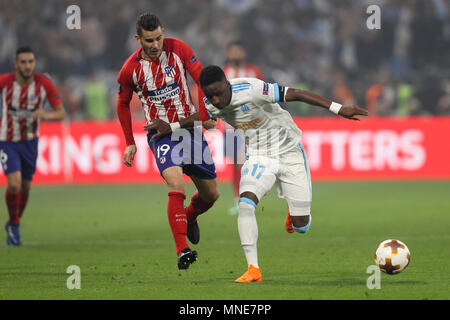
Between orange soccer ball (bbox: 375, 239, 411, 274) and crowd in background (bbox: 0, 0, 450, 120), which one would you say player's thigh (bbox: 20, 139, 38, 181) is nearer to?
orange soccer ball (bbox: 375, 239, 411, 274)

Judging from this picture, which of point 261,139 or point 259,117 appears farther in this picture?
point 261,139

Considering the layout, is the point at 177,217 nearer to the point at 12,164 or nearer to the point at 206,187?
the point at 206,187

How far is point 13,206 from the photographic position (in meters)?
10.3

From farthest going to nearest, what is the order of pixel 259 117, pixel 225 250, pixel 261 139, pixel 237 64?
pixel 237 64 < pixel 225 250 < pixel 261 139 < pixel 259 117

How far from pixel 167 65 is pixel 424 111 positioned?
1330 cm

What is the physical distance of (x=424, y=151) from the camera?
18828mm

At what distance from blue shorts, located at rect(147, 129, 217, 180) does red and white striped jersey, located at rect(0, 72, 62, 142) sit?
3.06m

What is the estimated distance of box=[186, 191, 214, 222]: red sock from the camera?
8445 millimetres

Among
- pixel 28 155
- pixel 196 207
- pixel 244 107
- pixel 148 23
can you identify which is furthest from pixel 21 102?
pixel 244 107

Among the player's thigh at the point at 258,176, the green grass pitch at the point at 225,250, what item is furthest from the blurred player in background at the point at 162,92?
the green grass pitch at the point at 225,250

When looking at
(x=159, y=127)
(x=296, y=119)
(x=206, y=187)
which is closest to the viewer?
(x=159, y=127)

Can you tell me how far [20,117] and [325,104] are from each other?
16.4 ft

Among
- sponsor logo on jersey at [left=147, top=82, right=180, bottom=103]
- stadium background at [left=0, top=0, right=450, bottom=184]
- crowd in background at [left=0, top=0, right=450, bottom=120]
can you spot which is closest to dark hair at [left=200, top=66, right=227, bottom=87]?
sponsor logo on jersey at [left=147, top=82, right=180, bottom=103]

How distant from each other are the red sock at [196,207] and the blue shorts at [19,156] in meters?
2.82
